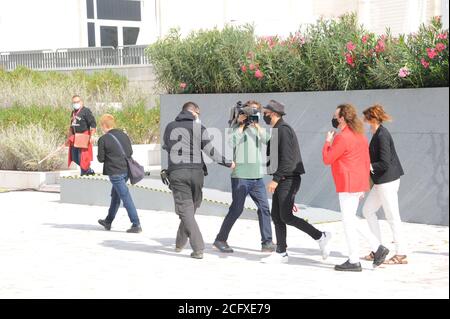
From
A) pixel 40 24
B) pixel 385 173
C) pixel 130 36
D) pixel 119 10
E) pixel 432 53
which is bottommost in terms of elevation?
pixel 385 173

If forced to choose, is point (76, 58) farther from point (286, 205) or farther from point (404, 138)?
point (286, 205)

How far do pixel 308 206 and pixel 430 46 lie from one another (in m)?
3.07

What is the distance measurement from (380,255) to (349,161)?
1066 mm

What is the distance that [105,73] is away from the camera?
29250 millimetres

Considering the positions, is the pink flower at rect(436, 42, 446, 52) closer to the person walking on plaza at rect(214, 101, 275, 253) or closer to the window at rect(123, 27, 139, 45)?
the person walking on plaza at rect(214, 101, 275, 253)

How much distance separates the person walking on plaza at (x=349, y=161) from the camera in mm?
9375

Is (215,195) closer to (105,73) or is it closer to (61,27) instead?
(105,73)

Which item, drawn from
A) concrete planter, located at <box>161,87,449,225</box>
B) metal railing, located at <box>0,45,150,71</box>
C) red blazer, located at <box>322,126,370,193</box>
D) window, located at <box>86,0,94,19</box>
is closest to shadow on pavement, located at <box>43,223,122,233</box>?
concrete planter, located at <box>161,87,449,225</box>

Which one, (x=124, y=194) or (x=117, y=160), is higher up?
(x=117, y=160)

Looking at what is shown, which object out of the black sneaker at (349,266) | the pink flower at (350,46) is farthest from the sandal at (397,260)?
the pink flower at (350,46)

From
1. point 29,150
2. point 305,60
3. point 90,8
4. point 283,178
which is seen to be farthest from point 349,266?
point 90,8

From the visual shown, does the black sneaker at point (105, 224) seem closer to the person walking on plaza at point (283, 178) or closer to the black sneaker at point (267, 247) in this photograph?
the black sneaker at point (267, 247)

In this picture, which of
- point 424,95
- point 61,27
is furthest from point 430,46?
point 61,27

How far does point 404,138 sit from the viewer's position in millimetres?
13188
